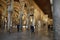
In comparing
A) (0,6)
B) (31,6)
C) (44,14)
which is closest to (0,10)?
(0,6)

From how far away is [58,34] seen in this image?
2.04 m

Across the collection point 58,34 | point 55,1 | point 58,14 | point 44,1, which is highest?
point 44,1

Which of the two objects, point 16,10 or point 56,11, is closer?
point 56,11

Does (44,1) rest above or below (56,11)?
above

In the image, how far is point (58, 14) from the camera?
2135mm

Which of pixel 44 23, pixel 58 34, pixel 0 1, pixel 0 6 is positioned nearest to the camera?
pixel 58 34

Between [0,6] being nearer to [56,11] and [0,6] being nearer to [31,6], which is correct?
[31,6]

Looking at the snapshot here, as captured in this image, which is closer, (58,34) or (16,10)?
(58,34)

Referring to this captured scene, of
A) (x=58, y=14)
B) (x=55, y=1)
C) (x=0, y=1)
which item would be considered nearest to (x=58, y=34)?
(x=58, y=14)

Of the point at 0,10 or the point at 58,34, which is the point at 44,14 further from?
the point at 58,34

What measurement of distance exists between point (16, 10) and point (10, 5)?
18430 mm

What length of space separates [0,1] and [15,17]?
7.13m

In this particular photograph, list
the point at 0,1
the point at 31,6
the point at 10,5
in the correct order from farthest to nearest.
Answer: the point at 0,1
the point at 31,6
the point at 10,5

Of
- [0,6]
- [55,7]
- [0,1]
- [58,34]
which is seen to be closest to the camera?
[58,34]
